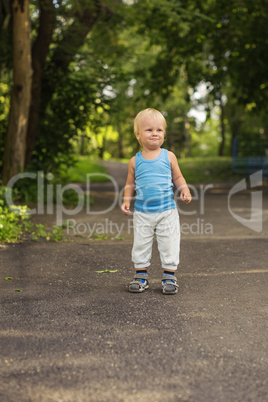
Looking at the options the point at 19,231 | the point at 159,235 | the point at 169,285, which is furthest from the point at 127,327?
the point at 19,231

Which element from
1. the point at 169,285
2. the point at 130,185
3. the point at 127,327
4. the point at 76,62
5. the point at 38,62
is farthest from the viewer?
the point at 76,62

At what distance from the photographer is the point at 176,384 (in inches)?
93.2

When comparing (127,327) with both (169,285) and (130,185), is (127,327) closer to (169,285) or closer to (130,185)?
(169,285)

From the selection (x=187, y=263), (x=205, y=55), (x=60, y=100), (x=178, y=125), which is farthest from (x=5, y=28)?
(x=178, y=125)

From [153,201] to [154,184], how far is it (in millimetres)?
148

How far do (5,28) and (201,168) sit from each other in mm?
14531

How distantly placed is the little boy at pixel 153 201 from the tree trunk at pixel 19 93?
251 inches

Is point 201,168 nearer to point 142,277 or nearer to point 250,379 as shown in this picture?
point 142,277

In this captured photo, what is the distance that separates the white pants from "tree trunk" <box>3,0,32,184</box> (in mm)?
6475

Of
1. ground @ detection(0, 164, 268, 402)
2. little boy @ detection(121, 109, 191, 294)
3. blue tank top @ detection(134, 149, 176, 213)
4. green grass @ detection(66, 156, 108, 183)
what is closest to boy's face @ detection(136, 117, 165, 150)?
little boy @ detection(121, 109, 191, 294)

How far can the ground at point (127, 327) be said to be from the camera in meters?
2.36

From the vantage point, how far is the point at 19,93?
9.89m

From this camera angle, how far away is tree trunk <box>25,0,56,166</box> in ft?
34.4

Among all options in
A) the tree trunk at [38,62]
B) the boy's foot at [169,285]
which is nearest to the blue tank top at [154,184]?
the boy's foot at [169,285]
